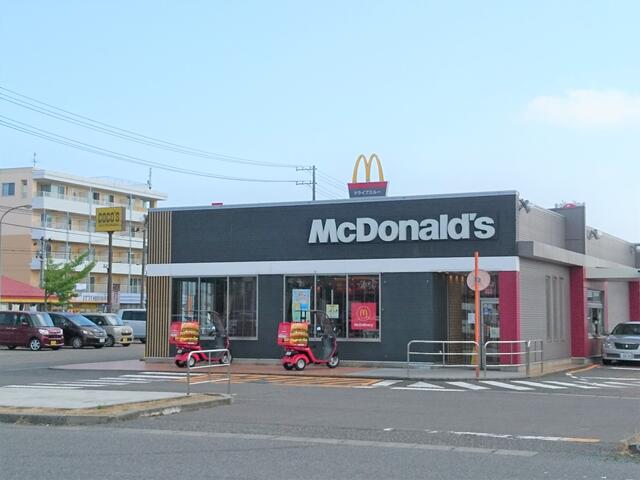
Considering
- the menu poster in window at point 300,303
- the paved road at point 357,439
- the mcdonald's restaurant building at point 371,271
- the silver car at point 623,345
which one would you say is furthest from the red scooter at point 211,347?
the silver car at point 623,345

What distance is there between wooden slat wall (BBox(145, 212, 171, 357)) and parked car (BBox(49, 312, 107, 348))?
1348 centimetres

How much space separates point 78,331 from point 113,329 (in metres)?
2.88

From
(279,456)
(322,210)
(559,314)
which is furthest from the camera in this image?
(559,314)

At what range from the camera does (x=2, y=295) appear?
194 ft

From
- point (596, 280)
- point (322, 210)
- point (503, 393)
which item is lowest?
point (503, 393)

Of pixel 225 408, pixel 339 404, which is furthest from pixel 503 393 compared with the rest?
pixel 225 408

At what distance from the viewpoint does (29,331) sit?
A: 3916 centimetres

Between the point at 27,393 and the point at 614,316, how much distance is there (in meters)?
27.7

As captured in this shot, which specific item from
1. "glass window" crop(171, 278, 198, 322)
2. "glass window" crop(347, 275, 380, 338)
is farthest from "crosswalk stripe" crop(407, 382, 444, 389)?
"glass window" crop(171, 278, 198, 322)

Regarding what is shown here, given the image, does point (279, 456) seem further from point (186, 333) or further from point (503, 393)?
point (186, 333)

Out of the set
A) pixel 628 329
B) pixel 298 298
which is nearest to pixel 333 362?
pixel 298 298

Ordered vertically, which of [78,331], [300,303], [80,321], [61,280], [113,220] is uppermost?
[113,220]

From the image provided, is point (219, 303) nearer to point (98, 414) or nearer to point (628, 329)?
point (628, 329)

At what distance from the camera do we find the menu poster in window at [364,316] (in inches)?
1058
